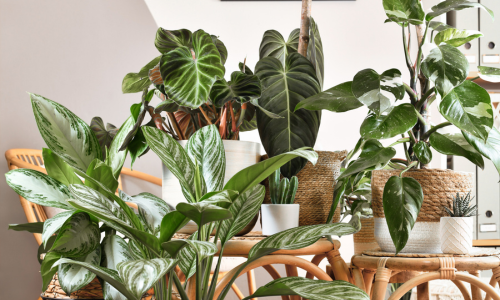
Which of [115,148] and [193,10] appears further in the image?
[193,10]

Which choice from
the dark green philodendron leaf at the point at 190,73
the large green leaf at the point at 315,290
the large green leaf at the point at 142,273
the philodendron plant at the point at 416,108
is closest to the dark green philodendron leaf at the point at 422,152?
the philodendron plant at the point at 416,108

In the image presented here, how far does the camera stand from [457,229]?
0.76m

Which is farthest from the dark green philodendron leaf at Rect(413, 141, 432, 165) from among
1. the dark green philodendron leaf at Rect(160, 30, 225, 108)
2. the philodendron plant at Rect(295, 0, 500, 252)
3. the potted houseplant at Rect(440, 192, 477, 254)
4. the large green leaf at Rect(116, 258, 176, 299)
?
the large green leaf at Rect(116, 258, 176, 299)

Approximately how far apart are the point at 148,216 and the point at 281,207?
0.85ft

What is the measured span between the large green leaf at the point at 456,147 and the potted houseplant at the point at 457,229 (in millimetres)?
86

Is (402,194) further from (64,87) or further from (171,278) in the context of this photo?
(64,87)

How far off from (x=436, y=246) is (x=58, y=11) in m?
2.39

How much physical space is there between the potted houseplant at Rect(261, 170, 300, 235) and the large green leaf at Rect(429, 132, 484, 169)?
0.28m

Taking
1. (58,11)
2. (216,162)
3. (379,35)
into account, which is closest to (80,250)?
(216,162)

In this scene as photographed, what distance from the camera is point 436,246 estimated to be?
0.80 m

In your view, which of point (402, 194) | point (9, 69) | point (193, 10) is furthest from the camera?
point (193, 10)

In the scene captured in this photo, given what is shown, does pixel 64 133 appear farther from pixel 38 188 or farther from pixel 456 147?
pixel 456 147

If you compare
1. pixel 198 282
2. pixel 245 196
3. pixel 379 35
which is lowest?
pixel 198 282

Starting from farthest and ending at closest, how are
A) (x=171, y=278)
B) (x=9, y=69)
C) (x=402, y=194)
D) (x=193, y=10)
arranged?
(x=193, y=10), (x=9, y=69), (x=402, y=194), (x=171, y=278)
